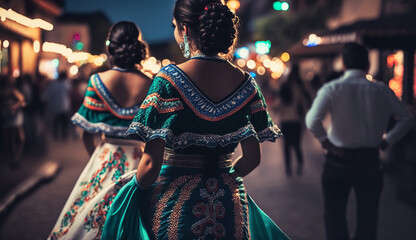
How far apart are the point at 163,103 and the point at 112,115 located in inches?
66.3

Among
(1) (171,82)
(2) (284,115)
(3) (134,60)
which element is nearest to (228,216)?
(1) (171,82)

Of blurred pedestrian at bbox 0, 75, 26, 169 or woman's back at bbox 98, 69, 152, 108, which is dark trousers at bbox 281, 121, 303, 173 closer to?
blurred pedestrian at bbox 0, 75, 26, 169

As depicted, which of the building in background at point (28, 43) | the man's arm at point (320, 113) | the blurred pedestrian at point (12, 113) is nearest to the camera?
the man's arm at point (320, 113)

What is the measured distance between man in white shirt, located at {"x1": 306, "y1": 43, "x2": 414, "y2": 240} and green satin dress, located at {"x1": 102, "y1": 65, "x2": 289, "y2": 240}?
75.8 inches

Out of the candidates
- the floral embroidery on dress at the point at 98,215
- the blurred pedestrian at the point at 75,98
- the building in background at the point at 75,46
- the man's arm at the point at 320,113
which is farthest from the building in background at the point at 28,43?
the floral embroidery on dress at the point at 98,215

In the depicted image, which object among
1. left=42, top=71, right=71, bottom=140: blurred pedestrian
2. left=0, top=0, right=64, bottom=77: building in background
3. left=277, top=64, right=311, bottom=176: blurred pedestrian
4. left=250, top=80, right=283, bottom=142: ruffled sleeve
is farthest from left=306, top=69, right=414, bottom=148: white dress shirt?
left=42, top=71, right=71, bottom=140: blurred pedestrian

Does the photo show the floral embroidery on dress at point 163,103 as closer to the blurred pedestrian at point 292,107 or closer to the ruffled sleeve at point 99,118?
the ruffled sleeve at point 99,118

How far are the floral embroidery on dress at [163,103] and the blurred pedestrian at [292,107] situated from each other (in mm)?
7150

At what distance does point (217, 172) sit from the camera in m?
2.74

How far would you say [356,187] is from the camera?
450 centimetres

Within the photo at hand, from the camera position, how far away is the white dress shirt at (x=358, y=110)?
14.6 feet

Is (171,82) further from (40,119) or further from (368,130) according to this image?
(40,119)

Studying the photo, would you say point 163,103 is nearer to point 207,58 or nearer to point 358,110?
point 207,58

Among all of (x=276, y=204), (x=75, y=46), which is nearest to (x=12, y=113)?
(x=276, y=204)
